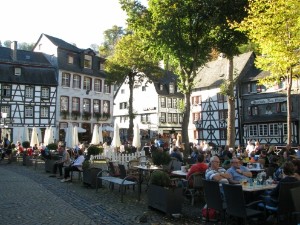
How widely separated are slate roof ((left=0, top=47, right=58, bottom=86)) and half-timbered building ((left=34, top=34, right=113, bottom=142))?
3.49 ft

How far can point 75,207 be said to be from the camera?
1019cm

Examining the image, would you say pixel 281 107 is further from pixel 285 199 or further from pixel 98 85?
pixel 285 199

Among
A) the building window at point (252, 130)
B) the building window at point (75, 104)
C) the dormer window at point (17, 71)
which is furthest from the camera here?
the building window at point (75, 104)

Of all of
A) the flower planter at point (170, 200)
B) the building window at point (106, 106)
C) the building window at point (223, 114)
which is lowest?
the flower planter at point (170, 200)

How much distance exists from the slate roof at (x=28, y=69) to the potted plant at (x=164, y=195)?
36.7 meters

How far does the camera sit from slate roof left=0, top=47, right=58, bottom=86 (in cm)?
4231

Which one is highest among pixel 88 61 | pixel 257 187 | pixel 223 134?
pixel 88 61

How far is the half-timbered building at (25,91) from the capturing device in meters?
42.2

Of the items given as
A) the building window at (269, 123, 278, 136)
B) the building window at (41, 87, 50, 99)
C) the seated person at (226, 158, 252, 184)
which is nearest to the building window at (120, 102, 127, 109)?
the building window at (41, 87, 50, 99)

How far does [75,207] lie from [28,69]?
3668 centimetres

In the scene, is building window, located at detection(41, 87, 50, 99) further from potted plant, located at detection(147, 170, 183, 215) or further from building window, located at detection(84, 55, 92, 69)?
potted plant, located at detection(147, 170, 183, 215)

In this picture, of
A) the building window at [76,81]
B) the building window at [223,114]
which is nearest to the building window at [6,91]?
the building window at [76,81]

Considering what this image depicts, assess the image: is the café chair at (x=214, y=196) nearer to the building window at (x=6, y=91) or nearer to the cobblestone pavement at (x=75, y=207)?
the cobblestone pavement at (x=75, y=207)

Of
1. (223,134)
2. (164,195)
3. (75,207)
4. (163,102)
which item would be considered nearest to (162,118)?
(163,102)
